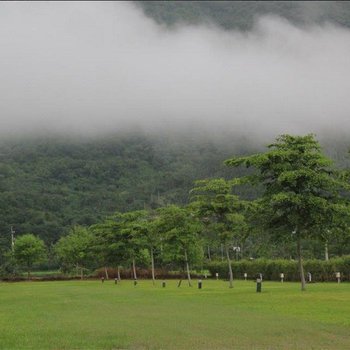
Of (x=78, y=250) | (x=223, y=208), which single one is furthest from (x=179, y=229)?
(x=78, y=250)

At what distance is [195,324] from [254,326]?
224cm

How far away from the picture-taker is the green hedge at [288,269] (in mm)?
66500

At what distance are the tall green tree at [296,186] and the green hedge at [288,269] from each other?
29.4 m

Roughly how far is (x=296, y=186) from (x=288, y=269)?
38.6 m

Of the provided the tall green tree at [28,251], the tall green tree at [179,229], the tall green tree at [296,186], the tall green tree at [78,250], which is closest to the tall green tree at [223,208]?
the tall green tree at [296,186]

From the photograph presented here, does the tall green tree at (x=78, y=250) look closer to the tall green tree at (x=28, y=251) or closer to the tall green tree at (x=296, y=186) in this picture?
the tall green tree at (x=28, y=251)

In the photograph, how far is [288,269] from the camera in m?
74.3

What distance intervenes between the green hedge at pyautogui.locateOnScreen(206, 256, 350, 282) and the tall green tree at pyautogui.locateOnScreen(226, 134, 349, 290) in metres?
29.4

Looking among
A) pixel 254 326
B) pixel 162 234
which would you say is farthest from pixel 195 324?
pixel 162 234

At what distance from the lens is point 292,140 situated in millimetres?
39438

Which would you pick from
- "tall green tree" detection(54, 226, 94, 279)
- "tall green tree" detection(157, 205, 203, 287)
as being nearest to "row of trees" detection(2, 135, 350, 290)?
"tall green tree" detection(157, 205, 203, 287)

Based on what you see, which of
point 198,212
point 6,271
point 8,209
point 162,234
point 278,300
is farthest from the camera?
point 8,209

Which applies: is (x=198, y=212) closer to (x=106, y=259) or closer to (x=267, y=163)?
(x=267, y=163)

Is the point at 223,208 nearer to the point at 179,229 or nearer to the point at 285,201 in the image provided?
the point at 285,201
